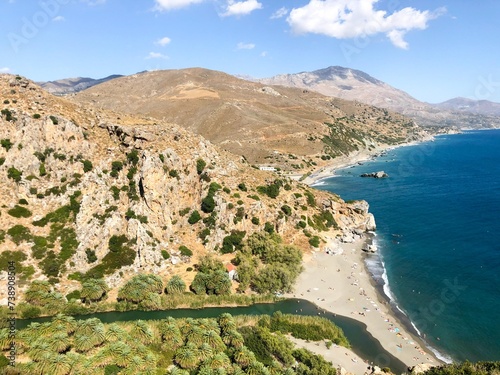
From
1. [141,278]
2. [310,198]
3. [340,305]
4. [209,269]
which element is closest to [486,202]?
[310,198]

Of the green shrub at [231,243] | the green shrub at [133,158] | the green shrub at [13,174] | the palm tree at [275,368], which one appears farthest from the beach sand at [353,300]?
the green shrub at [13,174]

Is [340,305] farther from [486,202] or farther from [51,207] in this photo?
[486,202]

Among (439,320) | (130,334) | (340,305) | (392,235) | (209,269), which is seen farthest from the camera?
(392,235)

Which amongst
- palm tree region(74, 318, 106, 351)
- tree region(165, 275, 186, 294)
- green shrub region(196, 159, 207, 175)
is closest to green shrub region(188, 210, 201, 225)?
green shrub region(196, 159, 207, 175)

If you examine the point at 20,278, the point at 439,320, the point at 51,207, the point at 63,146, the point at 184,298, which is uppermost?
the point at 63,146

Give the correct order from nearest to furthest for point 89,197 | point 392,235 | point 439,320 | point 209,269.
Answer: point 439,320
point 209,269
point 89,197
point 392,235

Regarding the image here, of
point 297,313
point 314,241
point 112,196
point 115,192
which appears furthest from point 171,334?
point 314,241

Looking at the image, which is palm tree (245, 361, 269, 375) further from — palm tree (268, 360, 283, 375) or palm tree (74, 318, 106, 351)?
palm tree (74, 318, 106, 351)
